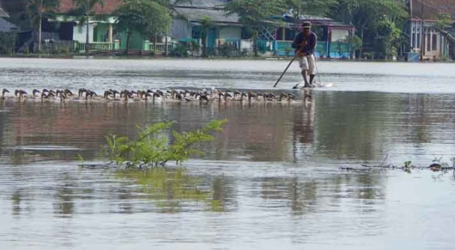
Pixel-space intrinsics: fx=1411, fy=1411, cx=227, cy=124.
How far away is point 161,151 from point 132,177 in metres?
1.09

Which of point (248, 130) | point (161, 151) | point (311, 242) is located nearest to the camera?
point (311, 242)

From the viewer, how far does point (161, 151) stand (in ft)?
46.6

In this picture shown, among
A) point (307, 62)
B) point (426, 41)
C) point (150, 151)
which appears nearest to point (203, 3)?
point (426, 41)

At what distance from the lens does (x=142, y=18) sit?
3236 inches

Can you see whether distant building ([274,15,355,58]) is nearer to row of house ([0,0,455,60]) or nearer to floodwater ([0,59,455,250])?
row of house ([0,0,455,60])

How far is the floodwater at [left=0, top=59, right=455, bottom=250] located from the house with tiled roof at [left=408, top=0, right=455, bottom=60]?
79.6m

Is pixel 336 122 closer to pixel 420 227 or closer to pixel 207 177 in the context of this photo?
pixel 207 177

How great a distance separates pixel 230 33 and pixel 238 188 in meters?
80.6

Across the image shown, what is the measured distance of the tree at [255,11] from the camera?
89.8m

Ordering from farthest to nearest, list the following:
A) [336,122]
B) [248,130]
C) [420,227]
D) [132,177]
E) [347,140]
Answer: [336,122] < [248,130] < [347,140] < [132,177] < [420,227]

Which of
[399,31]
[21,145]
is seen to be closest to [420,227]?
[21,145]

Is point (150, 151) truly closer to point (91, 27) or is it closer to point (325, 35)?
point (91, 27)

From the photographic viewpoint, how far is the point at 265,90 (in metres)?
33.2

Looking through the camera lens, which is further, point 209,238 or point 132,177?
point 132,177
